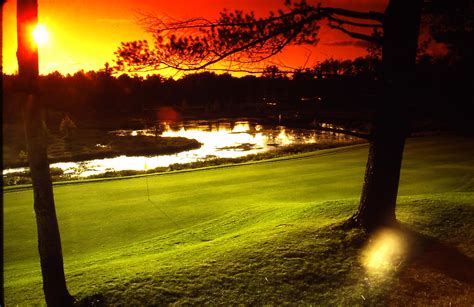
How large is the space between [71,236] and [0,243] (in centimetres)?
153

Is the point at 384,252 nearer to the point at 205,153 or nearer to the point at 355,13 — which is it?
the point at 355,13

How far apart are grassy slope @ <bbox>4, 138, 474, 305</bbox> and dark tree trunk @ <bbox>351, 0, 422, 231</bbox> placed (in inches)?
29.3

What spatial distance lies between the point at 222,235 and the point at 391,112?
4245mm

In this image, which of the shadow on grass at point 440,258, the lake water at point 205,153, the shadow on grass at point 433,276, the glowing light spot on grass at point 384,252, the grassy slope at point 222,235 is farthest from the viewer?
the lake water at point 205,153

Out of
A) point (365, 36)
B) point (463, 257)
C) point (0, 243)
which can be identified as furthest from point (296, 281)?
point (0, 243)

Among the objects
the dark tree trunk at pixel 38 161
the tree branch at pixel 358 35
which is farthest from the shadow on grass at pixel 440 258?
the dark tree trunk at pixel 38 161

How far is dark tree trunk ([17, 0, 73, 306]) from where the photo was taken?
4.44 m

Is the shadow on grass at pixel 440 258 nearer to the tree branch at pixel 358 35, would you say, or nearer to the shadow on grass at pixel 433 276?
the shadow on grass at pixel 433 276

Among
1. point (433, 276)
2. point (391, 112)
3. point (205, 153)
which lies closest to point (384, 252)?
point (433, 276)

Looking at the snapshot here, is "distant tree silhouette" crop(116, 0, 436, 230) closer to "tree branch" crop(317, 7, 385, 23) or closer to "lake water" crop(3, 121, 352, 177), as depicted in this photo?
"tree branch" crop(317, 7, 385, 23)

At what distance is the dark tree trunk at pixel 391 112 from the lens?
20.0ft

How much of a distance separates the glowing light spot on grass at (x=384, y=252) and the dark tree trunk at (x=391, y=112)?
245 millimetres

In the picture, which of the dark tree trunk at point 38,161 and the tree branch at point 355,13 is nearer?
the dark tree trunk at point 38,161

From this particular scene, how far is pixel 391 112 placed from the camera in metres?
6.22
